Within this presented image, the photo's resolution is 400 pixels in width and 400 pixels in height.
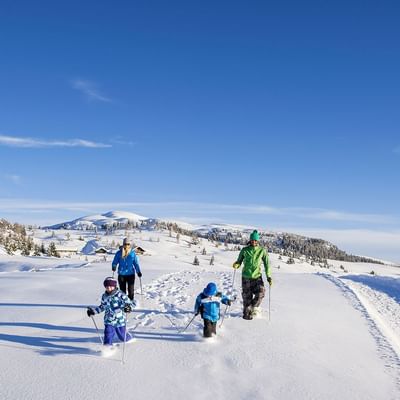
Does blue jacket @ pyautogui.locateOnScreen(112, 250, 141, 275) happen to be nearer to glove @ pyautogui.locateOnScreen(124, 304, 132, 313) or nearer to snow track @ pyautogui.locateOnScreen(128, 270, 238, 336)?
snow track @ pyautogui.locateOnScreen(128, 270, 238, 336)

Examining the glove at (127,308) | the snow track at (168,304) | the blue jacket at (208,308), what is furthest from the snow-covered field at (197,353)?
the glove at (127,308)

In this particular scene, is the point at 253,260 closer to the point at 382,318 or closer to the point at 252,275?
the point at 252,275

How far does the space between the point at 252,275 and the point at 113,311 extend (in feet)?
13.6

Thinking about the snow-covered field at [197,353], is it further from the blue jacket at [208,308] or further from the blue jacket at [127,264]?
the blue jacket at [127,264]

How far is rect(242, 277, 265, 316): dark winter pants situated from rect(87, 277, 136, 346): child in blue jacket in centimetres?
374

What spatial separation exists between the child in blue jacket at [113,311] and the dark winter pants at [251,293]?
3.74 metres

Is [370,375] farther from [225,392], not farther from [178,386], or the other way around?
[178,386]

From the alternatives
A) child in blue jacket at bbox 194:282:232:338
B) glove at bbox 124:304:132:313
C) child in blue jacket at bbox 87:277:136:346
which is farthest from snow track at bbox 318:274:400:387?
child in blue jacket at bbox 87:277:136:346

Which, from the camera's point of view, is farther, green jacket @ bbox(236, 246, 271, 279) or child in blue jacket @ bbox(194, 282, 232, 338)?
green jacket @ bbox(236, 246, 271, 279)

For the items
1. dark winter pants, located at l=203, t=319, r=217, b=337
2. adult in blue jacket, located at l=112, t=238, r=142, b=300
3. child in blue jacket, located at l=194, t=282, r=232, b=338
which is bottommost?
dark winter pants, located at l=203, t=319, r=217, b=337

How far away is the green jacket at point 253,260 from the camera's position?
11.4 metres

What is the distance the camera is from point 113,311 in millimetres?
8711

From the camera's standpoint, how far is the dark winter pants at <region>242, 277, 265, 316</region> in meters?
11.4

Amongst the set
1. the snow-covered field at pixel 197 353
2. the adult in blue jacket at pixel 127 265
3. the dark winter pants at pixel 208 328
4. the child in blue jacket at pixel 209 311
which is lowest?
the snow-covered field at pixel 197 353
